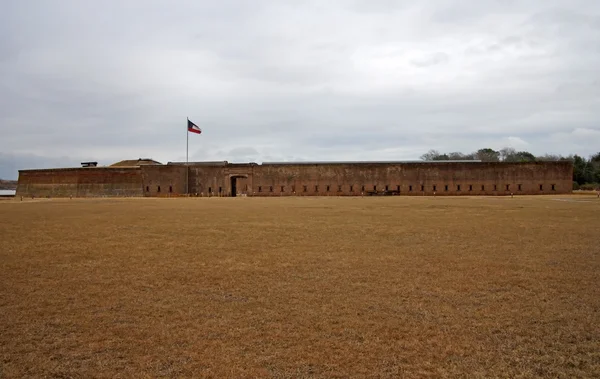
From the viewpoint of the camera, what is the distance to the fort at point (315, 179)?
1527 inches

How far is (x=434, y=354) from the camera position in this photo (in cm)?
359

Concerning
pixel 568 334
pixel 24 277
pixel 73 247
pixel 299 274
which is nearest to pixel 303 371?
pixel 568 334

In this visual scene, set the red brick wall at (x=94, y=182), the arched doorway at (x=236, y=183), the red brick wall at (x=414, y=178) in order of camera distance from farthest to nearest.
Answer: the arched doorway at (x=236, y=183), the red brick wall at (x=94, y=182), the red brick wall at (x=414, y=178)

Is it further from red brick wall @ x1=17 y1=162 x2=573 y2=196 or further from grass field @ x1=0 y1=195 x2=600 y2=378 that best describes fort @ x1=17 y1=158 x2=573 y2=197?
grass field @ x1=0 y1=195 x2=600 y2=378

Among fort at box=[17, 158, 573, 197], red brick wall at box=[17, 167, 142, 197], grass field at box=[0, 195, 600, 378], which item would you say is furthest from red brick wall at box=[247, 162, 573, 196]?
grass field at box=[0, 195, 600, 378]

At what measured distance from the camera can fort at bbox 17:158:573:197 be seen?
38.8 metres

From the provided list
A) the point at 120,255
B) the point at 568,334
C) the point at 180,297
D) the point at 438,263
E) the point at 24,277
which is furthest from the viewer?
the point at 120,255

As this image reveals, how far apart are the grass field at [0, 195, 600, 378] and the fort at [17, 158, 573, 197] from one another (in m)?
30.3

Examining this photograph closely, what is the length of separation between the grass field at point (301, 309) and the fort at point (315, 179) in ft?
99.4

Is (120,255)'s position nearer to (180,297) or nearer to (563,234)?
(180,297)

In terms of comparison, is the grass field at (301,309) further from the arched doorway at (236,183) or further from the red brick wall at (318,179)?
the arched doorway at (236,183)

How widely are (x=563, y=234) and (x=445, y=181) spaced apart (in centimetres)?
2956

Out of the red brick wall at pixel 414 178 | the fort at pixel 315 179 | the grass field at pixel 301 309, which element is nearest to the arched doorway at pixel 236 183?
the fort at pixel 315 179

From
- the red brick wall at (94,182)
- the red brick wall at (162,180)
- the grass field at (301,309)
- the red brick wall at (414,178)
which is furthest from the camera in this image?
the red brick wall at (94,182)
